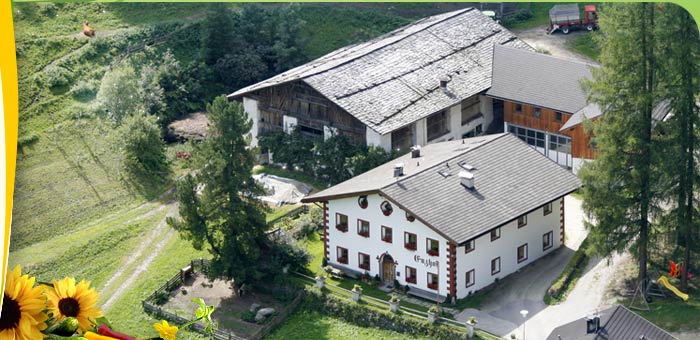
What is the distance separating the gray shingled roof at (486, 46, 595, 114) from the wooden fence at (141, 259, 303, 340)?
17.4 meters

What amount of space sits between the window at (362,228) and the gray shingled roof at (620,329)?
39.7 feet

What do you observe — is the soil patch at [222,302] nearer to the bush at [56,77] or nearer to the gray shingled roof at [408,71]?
the gray shingled roof at [408,71]

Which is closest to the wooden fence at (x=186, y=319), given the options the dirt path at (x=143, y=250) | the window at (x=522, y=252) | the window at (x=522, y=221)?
the dirt path at (x=143, y=250)

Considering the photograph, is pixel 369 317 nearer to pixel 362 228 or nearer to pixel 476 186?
pixel 362 228

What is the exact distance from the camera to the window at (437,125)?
57.9 metres

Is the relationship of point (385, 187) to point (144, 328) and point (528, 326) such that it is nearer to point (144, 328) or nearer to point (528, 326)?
point (528, 326)

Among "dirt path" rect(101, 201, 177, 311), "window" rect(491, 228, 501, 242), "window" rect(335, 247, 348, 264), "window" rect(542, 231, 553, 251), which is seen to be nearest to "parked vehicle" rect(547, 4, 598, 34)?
"window" rect(542, 231, 553, 251)

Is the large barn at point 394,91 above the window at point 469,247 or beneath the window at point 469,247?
above

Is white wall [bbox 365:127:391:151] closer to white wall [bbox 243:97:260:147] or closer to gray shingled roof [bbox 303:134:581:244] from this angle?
gray shingled roof [bbox 303:134:581:244]

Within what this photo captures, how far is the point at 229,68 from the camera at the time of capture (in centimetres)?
6600

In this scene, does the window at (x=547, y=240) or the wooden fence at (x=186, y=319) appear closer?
the wooden fence at (x=186, y=319)

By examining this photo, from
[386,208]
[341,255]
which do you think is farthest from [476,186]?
[341,255]

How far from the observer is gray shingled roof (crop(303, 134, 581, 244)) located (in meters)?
46.0

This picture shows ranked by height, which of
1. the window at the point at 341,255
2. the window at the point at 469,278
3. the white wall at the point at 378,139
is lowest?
the window at the point at 341,255
